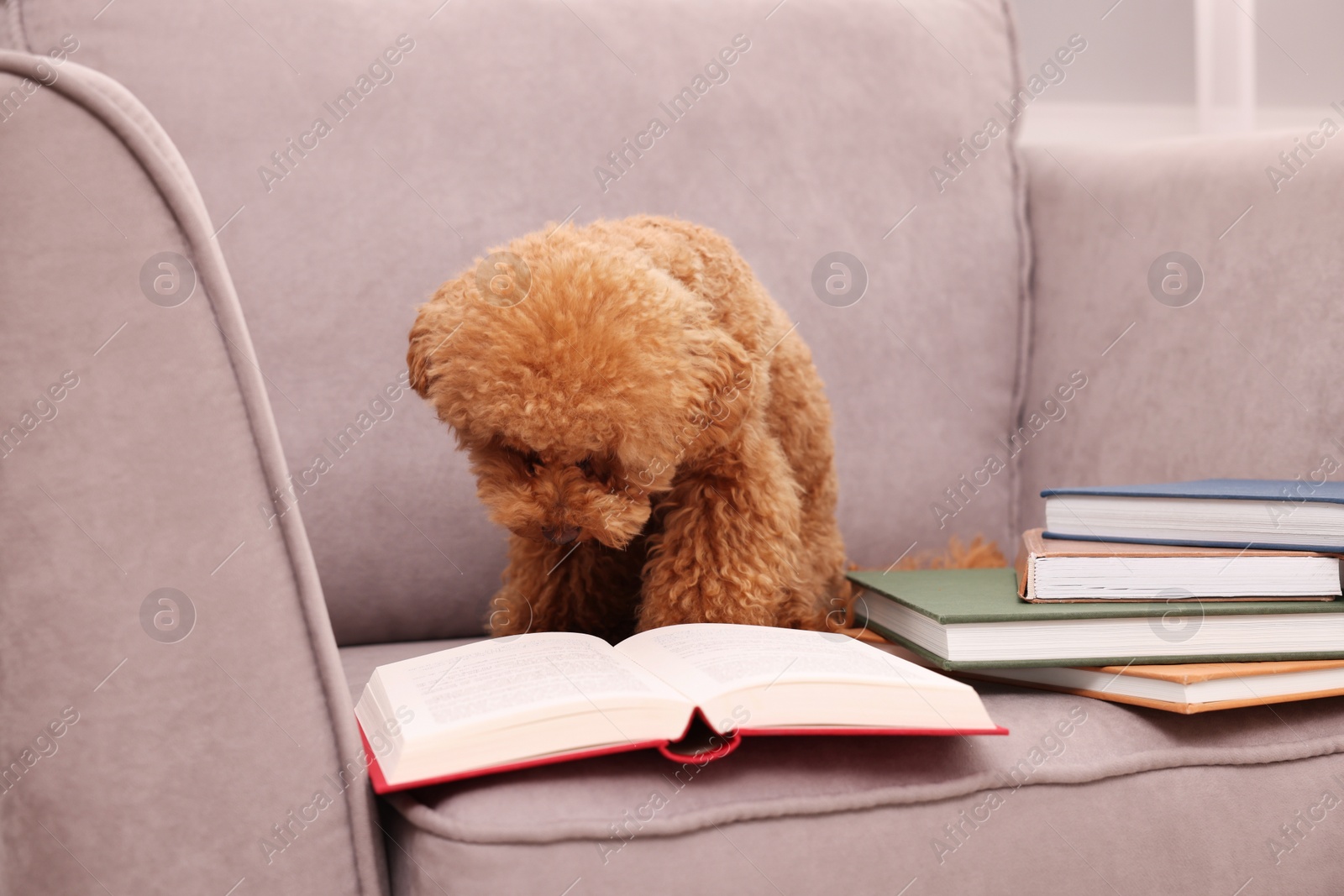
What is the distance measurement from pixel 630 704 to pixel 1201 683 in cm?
52

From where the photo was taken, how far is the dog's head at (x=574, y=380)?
0.88m

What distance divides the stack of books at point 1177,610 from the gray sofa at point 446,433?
0.04 m

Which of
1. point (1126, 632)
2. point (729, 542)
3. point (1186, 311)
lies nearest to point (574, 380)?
point (729, 542)

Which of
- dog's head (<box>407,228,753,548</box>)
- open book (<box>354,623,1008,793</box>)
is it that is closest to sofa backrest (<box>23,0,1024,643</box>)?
dog's head (<box>407,228,753,548</box>)

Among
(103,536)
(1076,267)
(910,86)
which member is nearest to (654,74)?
(910,86)

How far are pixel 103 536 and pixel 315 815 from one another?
0.81 ft

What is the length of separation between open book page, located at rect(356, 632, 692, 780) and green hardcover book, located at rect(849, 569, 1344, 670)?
0.31m

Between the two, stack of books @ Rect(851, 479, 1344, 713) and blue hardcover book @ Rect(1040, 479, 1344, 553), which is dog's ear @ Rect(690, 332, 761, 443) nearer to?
stack of books @ Rect(851, 479, 1344, 713)

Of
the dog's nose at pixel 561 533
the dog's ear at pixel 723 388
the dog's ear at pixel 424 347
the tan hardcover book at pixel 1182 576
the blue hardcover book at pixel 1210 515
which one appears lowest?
the tan hardcover book at pixel 1182 576

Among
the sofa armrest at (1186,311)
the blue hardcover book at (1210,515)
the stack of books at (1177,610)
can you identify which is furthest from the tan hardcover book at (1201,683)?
the sofa armrest at (1186,311)

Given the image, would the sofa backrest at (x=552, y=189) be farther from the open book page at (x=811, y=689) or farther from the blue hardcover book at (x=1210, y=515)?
the open book page at (x=811, y=689)

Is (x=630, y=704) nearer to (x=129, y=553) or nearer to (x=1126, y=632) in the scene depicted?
(x=129, y=553)

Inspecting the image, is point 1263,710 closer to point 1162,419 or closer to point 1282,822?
point 1282,822

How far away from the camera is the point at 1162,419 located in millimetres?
1366
